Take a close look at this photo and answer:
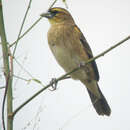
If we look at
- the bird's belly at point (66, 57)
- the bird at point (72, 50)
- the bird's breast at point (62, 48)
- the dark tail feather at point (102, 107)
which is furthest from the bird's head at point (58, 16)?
the dark tail feather at point (102, 107)

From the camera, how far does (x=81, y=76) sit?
10.6ft

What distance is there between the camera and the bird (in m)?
3.04

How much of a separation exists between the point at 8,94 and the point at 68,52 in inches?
74.1

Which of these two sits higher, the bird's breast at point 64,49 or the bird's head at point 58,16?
the bird's head at point 58,16

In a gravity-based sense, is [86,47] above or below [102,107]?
above

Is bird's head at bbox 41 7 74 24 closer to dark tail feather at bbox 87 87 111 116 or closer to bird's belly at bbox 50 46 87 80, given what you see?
bird's belly at bbox 50 46 87 80

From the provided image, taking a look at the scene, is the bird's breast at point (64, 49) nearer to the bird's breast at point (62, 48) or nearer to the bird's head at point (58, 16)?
the bird's breast at point (62, 48)

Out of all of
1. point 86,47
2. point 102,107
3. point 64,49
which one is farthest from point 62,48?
point 102,107

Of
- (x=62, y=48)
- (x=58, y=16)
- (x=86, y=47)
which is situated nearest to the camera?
(x=62, y=48)

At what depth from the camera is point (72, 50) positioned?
3051 mm

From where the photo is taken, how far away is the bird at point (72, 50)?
3039mm

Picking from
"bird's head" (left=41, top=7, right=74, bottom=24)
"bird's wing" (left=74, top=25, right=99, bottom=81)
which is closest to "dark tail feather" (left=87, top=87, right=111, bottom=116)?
"bird's wing" (left=74, top=25, right=99, bottom=81)

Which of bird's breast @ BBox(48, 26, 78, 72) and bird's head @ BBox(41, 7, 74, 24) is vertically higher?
bird's head @ BBox(41, 7, 74, 24)

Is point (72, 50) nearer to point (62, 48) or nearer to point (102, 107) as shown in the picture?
point (62, 48)
